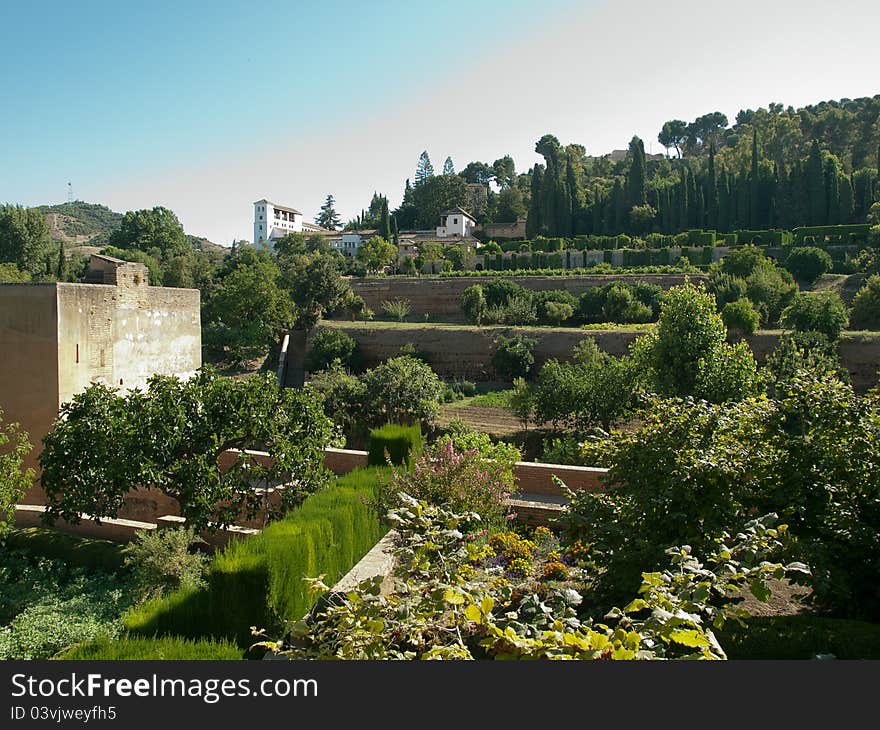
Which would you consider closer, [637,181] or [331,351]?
[331,351]

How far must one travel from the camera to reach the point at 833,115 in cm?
6631

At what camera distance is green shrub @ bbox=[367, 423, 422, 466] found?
25.5ft

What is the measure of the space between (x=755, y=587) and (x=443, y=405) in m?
25.6

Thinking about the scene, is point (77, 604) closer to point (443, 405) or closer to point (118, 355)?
point (118, 355)

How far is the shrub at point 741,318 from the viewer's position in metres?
28.8

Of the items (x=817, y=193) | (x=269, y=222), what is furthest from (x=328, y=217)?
(x=817, y=193)

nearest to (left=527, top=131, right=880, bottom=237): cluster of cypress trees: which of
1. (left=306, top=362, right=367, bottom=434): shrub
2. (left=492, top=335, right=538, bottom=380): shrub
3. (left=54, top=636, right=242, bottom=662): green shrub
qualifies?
(left=492, top=335, right=538, bottom=380): shrub

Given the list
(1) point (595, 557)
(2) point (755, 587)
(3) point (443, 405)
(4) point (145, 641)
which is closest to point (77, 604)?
(4) point (145, 641)

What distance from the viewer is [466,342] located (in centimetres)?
3547

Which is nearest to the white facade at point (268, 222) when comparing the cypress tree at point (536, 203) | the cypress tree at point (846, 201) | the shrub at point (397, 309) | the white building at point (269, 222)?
the white building at point (269, 222)

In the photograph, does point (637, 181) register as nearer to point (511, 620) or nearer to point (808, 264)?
point (808, 264)

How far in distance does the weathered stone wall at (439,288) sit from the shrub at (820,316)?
14221mm

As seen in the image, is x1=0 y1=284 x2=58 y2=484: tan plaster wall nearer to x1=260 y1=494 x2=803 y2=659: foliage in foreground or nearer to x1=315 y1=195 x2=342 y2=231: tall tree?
x1=260 y1=494 x2=803 y2=659: foliage in foreground

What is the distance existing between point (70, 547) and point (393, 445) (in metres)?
5.30
